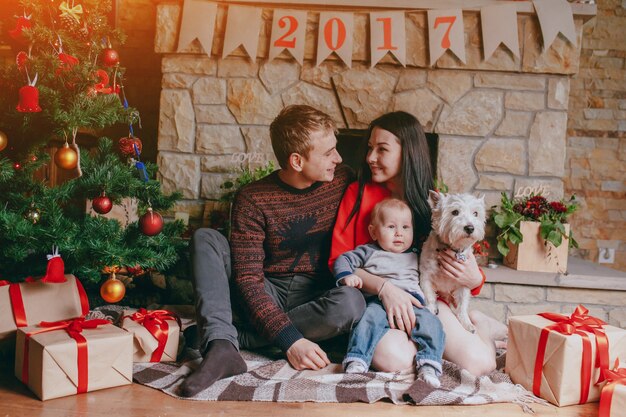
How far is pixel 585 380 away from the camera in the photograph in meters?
1.54

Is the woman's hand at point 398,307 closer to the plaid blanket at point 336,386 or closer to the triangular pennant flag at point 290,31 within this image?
the plaid blanket at point 336,386

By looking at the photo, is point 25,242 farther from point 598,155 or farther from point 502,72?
point 598,155

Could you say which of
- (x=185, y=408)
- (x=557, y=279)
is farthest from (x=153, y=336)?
(x=557, y=279)

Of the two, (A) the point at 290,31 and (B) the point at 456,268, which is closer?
(B) the point at 456,268

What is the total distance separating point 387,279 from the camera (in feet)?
6.07

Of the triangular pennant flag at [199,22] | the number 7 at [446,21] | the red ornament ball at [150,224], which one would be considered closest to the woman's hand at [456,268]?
the red ornament ball at [150,224]

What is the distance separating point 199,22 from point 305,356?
194cm

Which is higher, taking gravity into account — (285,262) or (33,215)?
(33,215)

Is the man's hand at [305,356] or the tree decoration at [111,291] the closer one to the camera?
the man's hand at [305,356]

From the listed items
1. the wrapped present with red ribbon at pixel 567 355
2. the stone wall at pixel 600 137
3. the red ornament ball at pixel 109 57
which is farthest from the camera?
the stone wall at pixel 600 137

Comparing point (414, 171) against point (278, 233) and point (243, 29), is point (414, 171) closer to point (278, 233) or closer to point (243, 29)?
point (278, 233)

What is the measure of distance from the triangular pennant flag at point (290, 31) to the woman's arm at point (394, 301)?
1.48m

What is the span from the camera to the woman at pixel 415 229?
175 centimetres

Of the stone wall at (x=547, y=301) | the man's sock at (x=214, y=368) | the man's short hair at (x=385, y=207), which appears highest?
the man's short hair at (x=385, y=207)
